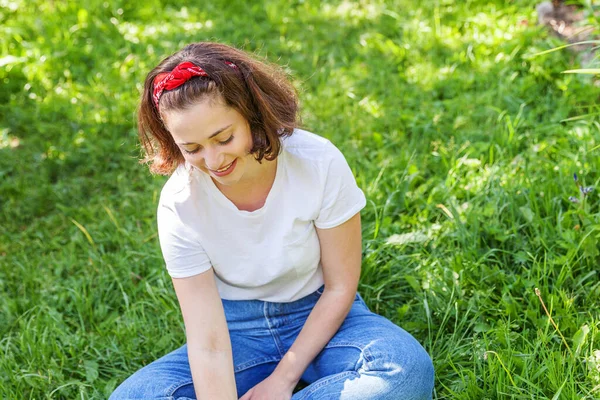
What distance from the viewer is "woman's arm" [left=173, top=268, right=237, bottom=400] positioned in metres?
2.12

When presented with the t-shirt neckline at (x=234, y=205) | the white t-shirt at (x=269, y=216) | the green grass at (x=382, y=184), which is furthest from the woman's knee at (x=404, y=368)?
the t-shirt neckline at (x=234, y=205)

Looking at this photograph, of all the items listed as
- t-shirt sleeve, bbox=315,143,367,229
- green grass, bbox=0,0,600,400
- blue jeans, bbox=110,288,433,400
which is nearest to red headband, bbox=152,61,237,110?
t-shirt sleeve, bbox=315,143,367,229

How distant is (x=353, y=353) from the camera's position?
7.01 ft

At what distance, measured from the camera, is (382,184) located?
122 inches

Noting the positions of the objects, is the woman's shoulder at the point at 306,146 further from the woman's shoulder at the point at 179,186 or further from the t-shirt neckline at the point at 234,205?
the woman's shoulder at the point at 179,186

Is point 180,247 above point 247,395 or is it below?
above

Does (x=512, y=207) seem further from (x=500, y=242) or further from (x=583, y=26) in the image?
(x=583, y=26)

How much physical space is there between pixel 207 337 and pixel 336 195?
597 millimetres

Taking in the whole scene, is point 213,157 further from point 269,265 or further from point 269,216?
point 269,265

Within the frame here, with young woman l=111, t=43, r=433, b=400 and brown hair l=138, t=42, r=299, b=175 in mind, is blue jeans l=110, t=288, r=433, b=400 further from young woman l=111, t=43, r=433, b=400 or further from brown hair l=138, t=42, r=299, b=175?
brown hair l=138, t=42, r=299, b=175

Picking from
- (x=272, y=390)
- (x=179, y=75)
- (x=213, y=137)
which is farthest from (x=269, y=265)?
(x=179, y=75)

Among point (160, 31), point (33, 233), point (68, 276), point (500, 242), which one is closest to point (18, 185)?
point (33, 233)

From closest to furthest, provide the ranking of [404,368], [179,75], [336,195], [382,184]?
[179,75], [404,368], [336,195], [382,184]

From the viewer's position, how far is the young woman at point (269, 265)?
2045mm
